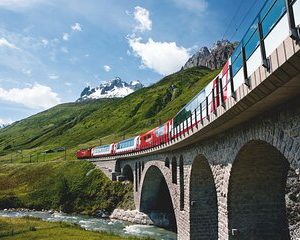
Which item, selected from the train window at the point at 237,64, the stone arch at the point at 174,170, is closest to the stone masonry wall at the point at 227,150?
the stone arch at the point at 174,170

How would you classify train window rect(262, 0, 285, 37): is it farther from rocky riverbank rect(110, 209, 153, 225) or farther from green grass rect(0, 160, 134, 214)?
green grass rect(0, 160, 134, 214)

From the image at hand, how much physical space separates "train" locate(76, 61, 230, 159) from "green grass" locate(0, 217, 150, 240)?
12472 mm

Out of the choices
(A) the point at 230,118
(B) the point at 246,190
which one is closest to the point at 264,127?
(A) the point at 230,118

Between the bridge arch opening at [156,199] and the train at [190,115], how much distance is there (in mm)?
5009

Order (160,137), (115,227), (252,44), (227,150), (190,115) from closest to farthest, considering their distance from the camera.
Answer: (252,44) < (227,150) < (190,115) < (160,137) < (115,227)

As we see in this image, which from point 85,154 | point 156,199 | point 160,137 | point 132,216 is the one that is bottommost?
point 132,216

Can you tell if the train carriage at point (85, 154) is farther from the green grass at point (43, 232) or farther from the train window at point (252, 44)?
the train window at point (252, 44)

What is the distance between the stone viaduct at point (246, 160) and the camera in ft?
37.8

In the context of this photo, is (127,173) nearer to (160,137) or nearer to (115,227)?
(115,227)

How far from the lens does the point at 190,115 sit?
2756 centimetres

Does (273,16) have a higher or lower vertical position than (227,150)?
higher

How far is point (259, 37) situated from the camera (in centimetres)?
1210

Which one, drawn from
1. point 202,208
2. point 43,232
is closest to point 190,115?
point 202,208

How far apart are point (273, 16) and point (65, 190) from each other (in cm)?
6767
